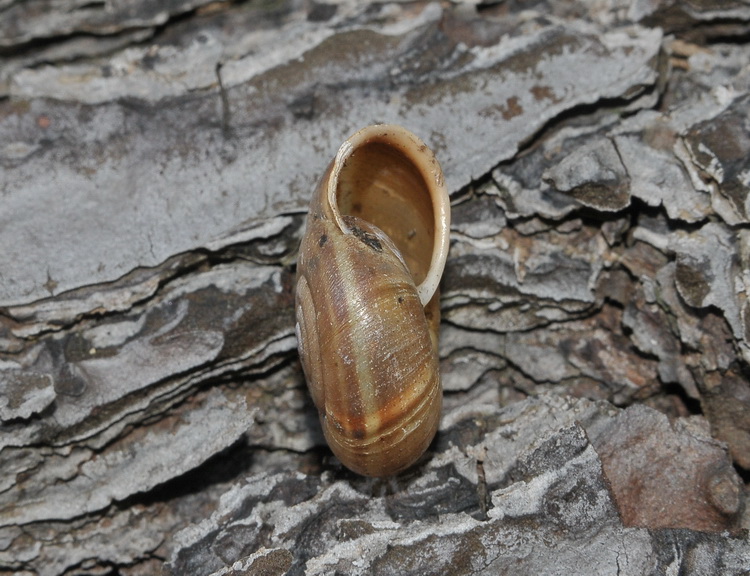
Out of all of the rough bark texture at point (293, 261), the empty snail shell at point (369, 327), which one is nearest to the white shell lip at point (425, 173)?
the empty snail shell at point (369, 327)

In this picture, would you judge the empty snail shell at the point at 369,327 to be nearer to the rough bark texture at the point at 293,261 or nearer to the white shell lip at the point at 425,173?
the white shell lip at the point at 425,173

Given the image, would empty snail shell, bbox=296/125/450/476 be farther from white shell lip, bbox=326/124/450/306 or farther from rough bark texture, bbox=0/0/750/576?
rough bark texture, bbox=0/0/750/576

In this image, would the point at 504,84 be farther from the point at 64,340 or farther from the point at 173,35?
the point at 64,340

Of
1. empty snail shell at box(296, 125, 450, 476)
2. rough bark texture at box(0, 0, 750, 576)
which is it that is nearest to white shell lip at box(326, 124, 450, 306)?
empty snail shell at box(296, 125, 450, 476)

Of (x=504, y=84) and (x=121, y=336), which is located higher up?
(x=504, y=84)

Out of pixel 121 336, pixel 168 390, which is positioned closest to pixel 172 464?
pixel 168 390

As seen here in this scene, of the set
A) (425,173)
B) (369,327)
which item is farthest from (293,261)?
(369,327)

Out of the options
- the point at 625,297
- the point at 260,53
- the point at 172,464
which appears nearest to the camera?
the point at 172,464
